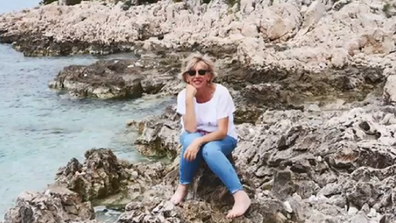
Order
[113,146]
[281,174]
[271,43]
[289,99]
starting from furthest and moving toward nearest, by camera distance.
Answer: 1. [271,43]
2. [289,99]
3. [113,146]
4. [281,174]

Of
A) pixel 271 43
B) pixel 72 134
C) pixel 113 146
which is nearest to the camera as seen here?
pixel 113 146

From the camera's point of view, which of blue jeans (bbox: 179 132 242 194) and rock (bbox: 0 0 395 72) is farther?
rock (bbox: 0 0 395 72)

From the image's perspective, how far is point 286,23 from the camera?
25.9 m

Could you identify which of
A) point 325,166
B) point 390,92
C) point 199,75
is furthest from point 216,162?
point 390,92

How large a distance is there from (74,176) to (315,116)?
250 inches

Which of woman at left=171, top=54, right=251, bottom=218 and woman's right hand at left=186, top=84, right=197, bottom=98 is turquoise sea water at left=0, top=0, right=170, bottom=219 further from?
woman's right hand at left=186, top=84, right=197, bottom=98

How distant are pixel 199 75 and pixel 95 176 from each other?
17.1ft

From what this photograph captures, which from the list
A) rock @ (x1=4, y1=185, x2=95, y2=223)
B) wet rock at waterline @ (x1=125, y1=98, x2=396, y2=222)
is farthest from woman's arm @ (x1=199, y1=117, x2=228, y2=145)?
rock @ (x1=4, y1=185, x2=95, y2=223)

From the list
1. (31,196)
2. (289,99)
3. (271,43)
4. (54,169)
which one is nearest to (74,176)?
(54,169)

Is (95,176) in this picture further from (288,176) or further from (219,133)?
(219,133)

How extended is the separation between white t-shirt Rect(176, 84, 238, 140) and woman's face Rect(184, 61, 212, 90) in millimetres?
151

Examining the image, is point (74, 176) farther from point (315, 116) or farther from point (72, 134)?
point (315, 116)

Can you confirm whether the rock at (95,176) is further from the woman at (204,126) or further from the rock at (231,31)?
the rock at (231,31)

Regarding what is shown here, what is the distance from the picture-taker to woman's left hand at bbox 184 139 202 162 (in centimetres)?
631
